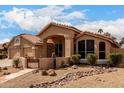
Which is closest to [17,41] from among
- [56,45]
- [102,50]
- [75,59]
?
[56,45]

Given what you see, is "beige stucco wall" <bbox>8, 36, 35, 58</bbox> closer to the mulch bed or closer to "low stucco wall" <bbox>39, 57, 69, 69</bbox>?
"low stucco wall" <bbox>39, 57, 69, 69</bbox>

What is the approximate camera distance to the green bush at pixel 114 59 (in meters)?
31.7

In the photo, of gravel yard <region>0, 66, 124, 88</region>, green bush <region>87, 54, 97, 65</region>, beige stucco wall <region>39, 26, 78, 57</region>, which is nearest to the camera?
gravel yard <region>0, 66, 124, 88</region>

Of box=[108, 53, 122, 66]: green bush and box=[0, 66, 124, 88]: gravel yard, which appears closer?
box=[0, 66, 124, 88]: gravel yard

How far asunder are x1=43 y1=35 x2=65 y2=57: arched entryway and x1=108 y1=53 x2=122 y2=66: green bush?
832 cm

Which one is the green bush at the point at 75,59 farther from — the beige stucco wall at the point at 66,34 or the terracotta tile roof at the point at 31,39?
the terracotta tile roof at the point at 31,39

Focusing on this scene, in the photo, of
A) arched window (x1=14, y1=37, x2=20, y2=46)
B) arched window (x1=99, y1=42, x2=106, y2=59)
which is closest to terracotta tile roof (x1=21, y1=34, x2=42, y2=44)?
arched window (x1=14, y1=37, x2=20, y2=46)

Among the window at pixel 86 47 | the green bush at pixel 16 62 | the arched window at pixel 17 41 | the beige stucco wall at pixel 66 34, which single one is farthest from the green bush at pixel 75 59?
the arched window at pixel 17 41

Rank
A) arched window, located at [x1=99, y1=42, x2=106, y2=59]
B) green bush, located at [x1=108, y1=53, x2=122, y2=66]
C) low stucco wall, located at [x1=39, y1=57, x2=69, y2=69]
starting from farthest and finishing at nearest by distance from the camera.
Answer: arched window, located at [x1=99, y1=42, x2=106, y2=59], green bush, located at [x1=108, y1=53, x2=122, y2=66], low stucco wall, located at [x1=39, y1=57, x2=69, y2=69]

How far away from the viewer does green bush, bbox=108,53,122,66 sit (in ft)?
104

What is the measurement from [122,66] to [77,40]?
6197mm

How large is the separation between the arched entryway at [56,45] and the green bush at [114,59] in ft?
27.3

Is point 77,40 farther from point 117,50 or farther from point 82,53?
point 117,50
